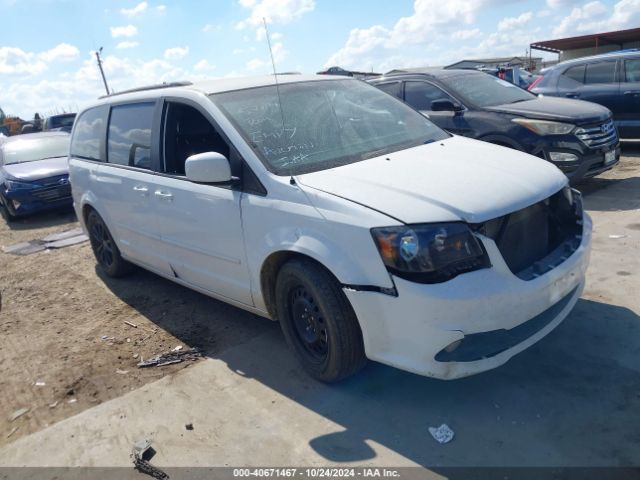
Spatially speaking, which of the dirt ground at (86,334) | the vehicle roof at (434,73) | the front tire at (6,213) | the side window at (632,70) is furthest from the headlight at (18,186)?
the side window at (632,70)

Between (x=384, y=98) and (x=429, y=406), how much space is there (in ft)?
8.26

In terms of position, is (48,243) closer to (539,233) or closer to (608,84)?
(539,233)

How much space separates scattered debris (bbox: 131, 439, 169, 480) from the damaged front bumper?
1.24 meters

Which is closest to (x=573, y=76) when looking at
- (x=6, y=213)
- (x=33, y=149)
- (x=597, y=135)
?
(x=597, y=135)

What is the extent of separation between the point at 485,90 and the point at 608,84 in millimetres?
3352

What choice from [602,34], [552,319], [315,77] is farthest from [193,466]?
[602,34]

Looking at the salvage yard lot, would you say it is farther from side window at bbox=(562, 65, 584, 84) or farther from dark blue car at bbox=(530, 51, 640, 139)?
side window at bbox=(562, 65, 584, 84)

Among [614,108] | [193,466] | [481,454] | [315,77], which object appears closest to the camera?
[481,454]

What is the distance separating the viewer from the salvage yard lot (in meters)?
2.75

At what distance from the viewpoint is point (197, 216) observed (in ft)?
12.6

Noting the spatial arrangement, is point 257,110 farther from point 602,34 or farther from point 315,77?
point 602,34

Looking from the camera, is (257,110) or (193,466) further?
(257,110)

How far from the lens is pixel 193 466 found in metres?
2.84

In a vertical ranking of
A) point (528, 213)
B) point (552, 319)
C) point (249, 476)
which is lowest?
point (249, 476)
